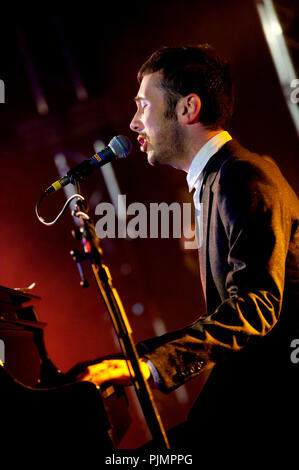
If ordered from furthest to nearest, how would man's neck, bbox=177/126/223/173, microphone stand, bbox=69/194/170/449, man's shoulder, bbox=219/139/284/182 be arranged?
1. man's neck, bbox=177/126/223/173
2. man's shoulder, bbox=219/139/284/182
3. microphone stand, bbox=69/194/170/449

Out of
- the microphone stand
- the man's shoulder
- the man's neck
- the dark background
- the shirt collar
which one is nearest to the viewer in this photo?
the microphone stand

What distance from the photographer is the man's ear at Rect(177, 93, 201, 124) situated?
91.4 inches

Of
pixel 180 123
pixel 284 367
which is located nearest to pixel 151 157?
pixel 180 123

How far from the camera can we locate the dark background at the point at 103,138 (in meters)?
5.04

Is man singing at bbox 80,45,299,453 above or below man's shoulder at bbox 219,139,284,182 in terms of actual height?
below

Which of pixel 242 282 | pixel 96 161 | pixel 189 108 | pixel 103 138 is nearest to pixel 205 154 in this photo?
pixel 189 108

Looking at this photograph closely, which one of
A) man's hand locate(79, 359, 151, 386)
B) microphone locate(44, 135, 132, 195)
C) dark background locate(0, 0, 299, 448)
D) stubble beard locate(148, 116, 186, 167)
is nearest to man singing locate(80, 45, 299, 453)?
man's hand locate(79, 359, 151, 386)

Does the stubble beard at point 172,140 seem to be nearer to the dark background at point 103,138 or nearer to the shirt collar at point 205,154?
the shirt collar at point 205,154

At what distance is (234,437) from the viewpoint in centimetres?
166

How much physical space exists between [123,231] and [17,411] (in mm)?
4996

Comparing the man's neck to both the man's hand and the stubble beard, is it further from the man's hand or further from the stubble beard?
the man's hand

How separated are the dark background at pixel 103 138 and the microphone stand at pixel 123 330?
363cm

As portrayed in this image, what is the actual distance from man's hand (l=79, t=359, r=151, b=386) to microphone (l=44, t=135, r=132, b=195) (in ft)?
2.48

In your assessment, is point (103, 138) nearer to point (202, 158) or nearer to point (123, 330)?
point (202, 158)
